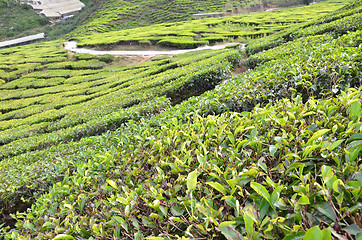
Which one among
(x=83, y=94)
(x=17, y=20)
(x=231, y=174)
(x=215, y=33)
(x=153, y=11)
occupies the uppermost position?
(x=17, y=20)

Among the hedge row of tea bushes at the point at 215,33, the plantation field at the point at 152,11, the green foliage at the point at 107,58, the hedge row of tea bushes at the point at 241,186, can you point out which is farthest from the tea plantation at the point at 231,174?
the plantation field at the point at 152,11

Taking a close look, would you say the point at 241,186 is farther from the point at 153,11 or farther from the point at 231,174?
the point at 153,11

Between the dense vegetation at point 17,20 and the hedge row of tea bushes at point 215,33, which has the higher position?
the dense vegetation at point 17,20

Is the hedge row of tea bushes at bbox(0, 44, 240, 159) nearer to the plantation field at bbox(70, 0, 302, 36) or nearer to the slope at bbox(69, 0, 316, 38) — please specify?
the slope at bbox(69, 0, 316, 38)

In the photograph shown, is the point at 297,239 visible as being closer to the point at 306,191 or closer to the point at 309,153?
the point at 306,191

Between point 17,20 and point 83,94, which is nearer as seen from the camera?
point 83,94

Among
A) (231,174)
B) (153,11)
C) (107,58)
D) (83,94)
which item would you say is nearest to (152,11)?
(153,11)

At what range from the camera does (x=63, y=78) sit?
19.2 m

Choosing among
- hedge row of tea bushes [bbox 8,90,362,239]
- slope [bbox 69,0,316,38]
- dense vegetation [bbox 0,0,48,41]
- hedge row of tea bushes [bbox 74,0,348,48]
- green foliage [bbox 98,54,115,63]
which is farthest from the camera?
dense vegetation [bbox 0,0,48,41]

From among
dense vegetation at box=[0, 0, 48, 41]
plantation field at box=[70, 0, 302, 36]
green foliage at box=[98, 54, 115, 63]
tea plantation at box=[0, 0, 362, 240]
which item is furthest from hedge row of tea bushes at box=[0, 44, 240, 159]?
dense vegetation at box=[0, 0, 48, 41]

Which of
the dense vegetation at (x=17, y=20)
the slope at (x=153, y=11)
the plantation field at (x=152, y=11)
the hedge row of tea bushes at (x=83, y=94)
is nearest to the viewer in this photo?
the hedge row of tea bushes at (x=83, y=94)

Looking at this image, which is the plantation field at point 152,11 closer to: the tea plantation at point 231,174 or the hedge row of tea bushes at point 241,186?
the tea plantation at point 231,174

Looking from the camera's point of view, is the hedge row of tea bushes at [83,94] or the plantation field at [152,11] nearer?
the hedge row of tea bushes at [83,94]

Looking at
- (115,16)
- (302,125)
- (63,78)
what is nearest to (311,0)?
(115,16)
